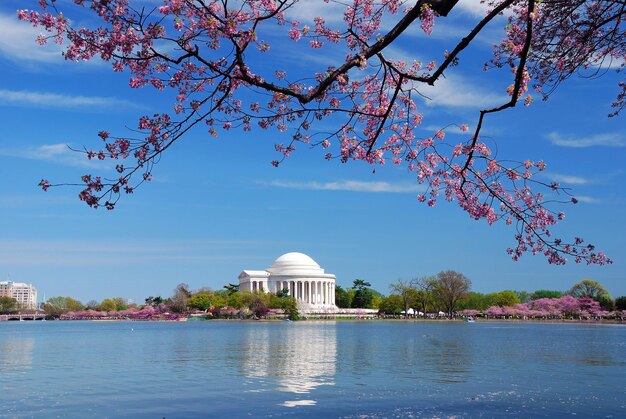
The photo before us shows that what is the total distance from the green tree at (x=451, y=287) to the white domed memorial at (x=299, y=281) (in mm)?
31840

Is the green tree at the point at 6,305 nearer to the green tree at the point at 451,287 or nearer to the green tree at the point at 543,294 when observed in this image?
the green tree at the point at 451,287

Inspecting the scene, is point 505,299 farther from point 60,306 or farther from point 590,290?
point 60,306

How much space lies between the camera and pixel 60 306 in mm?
172250

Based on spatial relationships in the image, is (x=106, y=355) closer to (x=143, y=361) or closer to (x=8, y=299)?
(x=143, y=361)

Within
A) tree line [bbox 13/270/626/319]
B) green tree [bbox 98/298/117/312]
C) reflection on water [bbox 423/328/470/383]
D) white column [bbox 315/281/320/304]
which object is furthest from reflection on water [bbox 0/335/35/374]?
green tree [bbox 98/298/117/312]

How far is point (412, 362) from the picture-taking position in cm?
2739

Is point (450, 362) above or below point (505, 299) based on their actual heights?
below

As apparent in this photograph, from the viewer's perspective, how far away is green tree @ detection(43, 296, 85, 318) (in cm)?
16838

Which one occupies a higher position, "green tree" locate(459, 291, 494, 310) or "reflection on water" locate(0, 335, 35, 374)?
"green tree" locate(459, 291, 494, 310)

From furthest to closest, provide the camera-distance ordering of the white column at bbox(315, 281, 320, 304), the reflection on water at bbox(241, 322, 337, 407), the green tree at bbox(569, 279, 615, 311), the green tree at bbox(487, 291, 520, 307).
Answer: the white column at bbox(315, 281, 320, 304) < the green tree at bbox(487, 291, 520, 307) < the green tree at bbox(569, 279, 615, 311) < the reflection on water at bbox(241, 322, 337, 407)

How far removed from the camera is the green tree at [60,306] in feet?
552

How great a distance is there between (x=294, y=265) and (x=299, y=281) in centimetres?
636

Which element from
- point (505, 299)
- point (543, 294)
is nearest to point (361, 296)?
point (505, 299)

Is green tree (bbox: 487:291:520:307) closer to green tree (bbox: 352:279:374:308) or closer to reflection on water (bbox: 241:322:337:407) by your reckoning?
green tree (bbox: 352:279:374:308)
